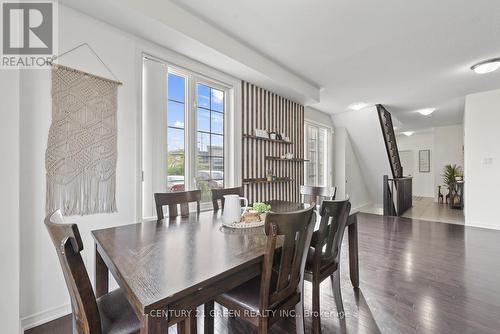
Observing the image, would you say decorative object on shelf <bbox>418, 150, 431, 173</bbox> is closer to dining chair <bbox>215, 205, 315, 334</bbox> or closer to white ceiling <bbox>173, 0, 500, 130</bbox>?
white ceiling <bbox>173, 0, 500, 130</bbox>

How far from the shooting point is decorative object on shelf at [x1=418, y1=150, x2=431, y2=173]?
9.20 m

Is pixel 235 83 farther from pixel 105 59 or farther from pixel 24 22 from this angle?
pixel 24 22

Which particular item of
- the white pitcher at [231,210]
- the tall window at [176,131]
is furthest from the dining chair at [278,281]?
the tall window at [176,131]

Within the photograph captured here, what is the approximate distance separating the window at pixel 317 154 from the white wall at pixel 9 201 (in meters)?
4.58

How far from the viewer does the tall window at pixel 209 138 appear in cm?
297

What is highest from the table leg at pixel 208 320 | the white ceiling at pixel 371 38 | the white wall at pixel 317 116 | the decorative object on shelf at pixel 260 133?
the white ceiling at pixel 371 38

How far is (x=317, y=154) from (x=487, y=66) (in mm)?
3251

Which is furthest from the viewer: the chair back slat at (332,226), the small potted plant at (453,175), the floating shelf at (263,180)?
the small potted plant at (453,175)

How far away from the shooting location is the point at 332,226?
Answer: 65.6 inches

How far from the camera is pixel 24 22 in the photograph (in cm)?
176

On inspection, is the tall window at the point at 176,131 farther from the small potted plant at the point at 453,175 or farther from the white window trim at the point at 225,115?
the small potted plant at the point at 453,175

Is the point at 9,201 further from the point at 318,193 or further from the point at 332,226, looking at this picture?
the point at 318,193

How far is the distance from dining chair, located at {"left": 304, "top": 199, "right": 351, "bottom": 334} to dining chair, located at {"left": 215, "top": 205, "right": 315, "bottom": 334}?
0.28 metres

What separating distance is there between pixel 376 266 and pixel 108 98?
3436mm
